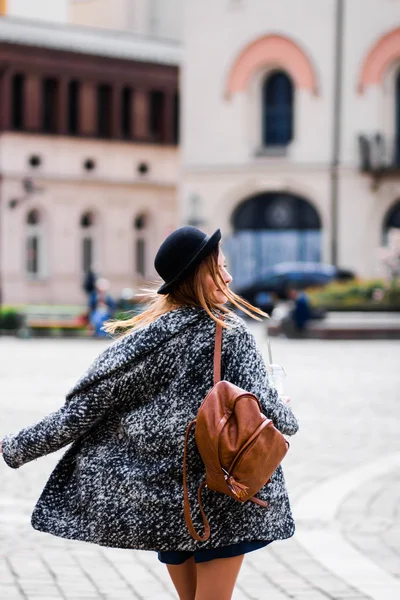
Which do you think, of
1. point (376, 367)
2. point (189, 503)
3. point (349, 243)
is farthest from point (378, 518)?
point (349, 243)

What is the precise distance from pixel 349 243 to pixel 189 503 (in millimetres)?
40360

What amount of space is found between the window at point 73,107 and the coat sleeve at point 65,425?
162 feet

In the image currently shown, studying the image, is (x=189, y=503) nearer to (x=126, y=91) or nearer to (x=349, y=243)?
(x=349, y=243)

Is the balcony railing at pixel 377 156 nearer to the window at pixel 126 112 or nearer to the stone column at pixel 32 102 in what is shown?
the window at pixel 126 112

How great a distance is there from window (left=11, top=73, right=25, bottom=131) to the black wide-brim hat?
159 ft

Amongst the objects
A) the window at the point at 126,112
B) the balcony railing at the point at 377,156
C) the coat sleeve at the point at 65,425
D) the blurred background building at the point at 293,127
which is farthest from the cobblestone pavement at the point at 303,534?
the window at the point at 126,112

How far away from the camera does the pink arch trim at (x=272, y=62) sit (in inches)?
1758

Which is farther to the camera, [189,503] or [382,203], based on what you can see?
[382,203]

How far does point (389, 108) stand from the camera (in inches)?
1752

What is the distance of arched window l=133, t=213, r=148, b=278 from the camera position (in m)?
54.9

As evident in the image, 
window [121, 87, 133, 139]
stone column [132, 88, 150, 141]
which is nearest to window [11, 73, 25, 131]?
window [121, 87, 133, 139]

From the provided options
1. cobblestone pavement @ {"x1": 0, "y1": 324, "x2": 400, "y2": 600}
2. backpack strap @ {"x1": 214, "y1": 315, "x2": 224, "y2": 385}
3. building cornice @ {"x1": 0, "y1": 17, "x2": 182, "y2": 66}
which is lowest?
cobblestone pavement @ {"x1": 0, "y1": 324, "x2": 400, "y2": 600}

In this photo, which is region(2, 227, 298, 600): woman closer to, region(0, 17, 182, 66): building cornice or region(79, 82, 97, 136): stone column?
region(0, 17, 182, 66): building cornice

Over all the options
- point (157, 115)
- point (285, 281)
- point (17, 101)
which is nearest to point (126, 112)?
point (157, 115)
